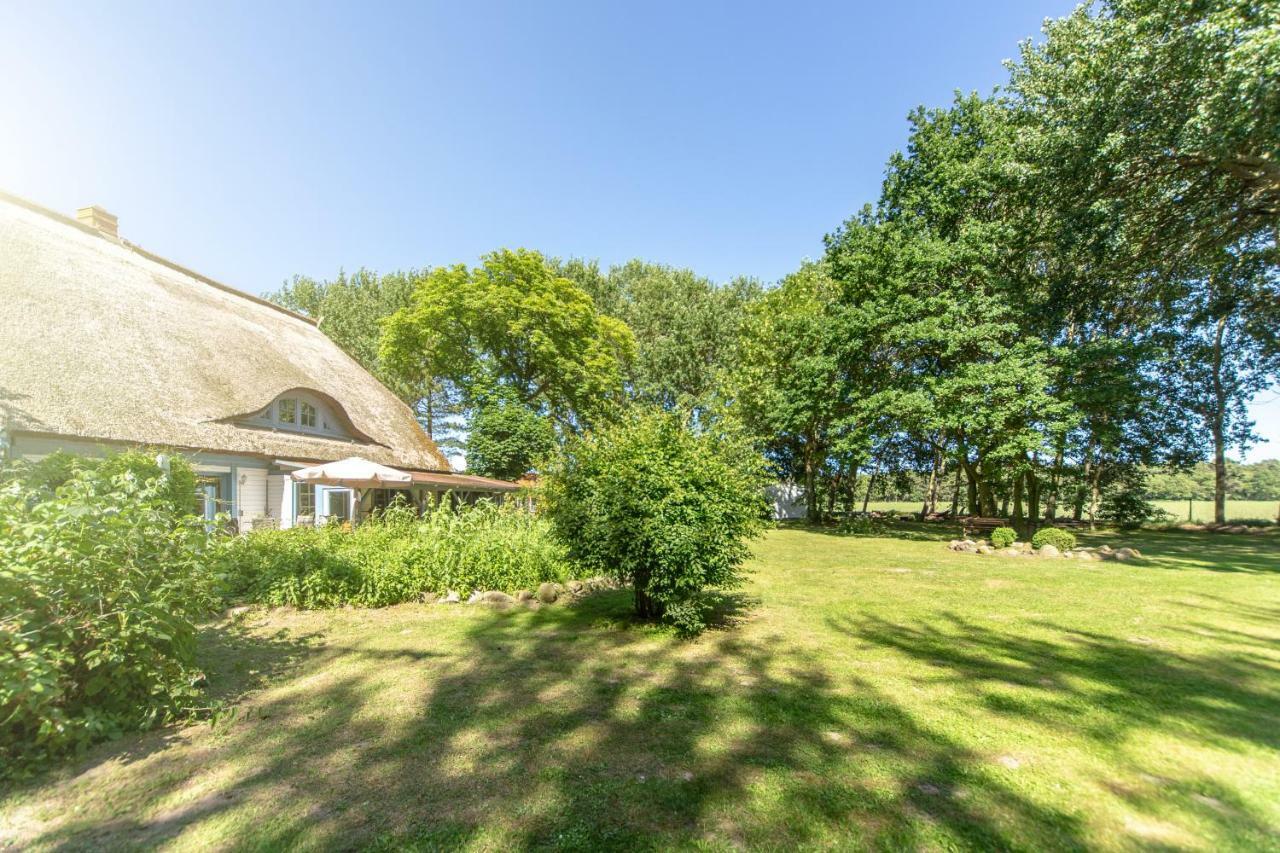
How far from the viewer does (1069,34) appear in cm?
1378

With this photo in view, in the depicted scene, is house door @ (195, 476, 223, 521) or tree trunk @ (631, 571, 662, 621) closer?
tree trunk @ (631, 571, 662, 621)

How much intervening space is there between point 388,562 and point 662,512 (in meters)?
4.78

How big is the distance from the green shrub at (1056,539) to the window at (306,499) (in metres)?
21.7

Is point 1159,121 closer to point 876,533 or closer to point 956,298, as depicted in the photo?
point 956,298

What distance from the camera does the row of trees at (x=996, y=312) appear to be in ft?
38.5

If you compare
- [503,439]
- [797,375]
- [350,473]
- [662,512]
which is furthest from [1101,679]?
[503,439]

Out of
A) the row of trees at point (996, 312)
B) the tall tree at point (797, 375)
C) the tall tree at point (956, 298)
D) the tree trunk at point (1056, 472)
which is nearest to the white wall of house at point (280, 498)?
the row of trees at point (996, 312)

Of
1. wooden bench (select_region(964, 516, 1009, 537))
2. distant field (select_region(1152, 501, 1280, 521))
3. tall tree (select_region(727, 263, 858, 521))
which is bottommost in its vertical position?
distant field (select_region(1152, 501, 1280, 521))

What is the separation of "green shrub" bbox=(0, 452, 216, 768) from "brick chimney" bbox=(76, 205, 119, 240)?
942 inches

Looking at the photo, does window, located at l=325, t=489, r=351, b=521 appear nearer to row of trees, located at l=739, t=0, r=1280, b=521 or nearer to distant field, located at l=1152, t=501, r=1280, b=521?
row of trees, located at l=739, t=0, r=1280, b=521

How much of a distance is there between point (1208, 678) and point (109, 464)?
1365cm

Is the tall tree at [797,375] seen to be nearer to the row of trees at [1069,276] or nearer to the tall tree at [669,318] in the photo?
the row of trees at [1069,276]

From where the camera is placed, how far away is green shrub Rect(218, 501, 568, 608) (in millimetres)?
8047

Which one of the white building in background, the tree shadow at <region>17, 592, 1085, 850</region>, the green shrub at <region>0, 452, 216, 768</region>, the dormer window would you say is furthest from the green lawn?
the dormer window
